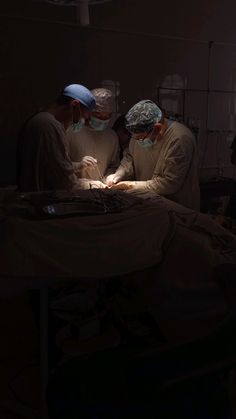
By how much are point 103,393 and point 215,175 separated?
12.2ft

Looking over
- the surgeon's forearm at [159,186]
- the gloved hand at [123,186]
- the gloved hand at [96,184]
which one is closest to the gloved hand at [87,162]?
the gloved hand at [96,184]

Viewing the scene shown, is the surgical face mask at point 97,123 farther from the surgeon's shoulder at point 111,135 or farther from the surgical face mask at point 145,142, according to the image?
the surgical face mask at point 145,142

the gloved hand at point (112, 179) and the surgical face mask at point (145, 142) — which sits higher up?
the surgical face mask at point (145, 142)

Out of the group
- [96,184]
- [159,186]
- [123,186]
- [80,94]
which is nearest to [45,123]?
[80,94]

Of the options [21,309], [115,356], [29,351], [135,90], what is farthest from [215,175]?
[115,356]

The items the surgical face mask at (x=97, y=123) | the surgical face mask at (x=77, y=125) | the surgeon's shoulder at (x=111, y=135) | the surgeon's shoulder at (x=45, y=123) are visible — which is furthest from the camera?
the surgeon's shoulder at (x=111, y=135)

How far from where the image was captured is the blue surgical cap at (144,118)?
2641mm

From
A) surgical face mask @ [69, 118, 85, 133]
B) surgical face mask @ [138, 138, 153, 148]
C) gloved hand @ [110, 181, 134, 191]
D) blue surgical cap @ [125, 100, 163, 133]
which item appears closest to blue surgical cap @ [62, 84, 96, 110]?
surgical face mask @ [69, 118, 85, 133]

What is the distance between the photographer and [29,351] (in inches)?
94.0

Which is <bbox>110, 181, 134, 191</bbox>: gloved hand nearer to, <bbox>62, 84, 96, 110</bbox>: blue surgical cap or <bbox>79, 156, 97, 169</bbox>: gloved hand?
<bbox>79, 156, 97, 169</bbox>: gloved hand

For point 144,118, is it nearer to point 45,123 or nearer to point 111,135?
point 111,135

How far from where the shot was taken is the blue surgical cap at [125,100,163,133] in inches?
104

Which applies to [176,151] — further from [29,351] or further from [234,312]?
[234,312]

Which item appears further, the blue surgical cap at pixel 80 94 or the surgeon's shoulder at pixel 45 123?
the blue surgical cap at pixel 80 94
